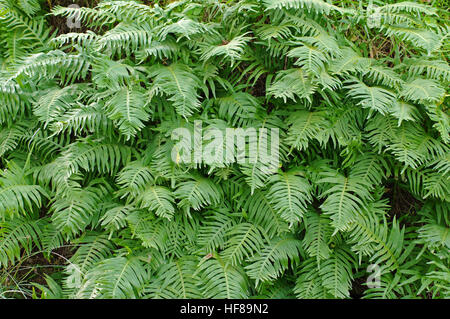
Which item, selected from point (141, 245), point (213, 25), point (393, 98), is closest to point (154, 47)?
point (213, 25)

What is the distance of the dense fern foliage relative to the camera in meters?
2.39

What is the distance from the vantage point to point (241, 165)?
2.50m

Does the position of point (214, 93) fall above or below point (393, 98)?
above

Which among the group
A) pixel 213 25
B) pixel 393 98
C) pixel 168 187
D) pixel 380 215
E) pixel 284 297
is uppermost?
pixel 213 25

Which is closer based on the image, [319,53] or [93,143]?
[319,53]

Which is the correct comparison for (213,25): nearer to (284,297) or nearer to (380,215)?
(380,215)

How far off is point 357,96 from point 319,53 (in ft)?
1.16

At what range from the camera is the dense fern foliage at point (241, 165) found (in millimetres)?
2391

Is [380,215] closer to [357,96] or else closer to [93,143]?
[357,96]

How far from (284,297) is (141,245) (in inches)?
36.7

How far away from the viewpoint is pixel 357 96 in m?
2.46

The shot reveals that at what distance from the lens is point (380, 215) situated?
8.17 feet

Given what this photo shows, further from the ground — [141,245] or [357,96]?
[357,96]

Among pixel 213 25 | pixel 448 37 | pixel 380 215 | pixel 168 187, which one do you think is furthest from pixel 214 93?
pixel 448 37
